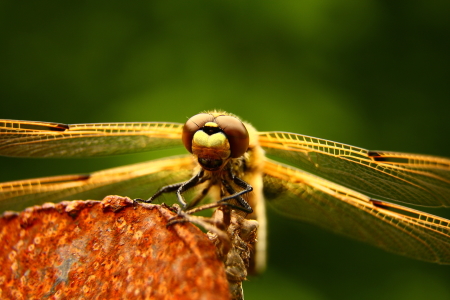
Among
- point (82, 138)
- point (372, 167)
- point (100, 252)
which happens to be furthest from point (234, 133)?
point (100, 252)

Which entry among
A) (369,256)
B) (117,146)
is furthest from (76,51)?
(369,256)

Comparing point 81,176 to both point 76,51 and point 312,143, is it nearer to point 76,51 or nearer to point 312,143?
point 312,143

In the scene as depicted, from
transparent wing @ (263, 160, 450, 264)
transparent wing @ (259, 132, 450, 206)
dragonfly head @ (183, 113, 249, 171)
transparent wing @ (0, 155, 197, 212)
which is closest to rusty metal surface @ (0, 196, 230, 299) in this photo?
dragonfly head @ (183, 113, 249, 171)

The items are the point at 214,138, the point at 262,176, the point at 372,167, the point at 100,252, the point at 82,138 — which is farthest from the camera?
the point at 262,176

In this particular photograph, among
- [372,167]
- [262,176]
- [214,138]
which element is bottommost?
[262,176]

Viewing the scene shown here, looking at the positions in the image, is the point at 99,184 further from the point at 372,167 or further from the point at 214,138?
the point at 372,167

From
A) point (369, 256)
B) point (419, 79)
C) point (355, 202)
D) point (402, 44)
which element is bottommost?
point (369, 256)

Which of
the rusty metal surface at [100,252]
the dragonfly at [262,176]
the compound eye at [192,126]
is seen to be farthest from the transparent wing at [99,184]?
the rusty metal surface at [100,252]

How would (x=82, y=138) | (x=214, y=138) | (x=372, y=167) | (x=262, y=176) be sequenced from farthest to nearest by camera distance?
1. (x=262, y=176)
2. (x=82, y=138)
3. (x=372, y=167)
4. (x=214, y=138)
